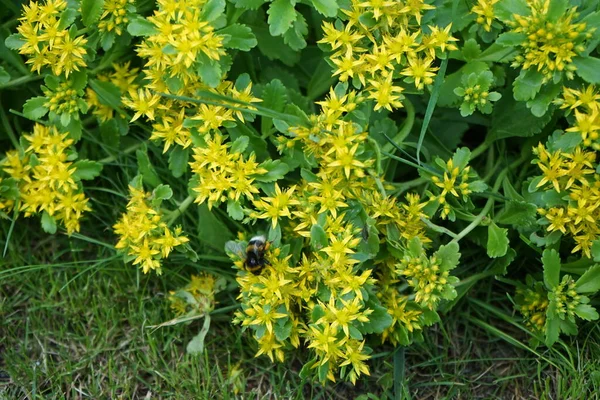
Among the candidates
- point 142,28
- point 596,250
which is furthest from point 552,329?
point 142,28

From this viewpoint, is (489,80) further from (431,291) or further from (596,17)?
(431,291)

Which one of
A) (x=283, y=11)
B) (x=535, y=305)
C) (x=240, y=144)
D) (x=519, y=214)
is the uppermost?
(x=283, y=11)

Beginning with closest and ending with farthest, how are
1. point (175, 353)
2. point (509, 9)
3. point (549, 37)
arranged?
point (549, 37), point (509, 9), point (175, 353)

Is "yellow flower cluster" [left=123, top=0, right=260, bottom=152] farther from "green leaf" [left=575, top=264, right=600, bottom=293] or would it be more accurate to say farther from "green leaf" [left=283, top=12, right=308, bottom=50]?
"green leaf" [left=575, top=264, right=600, bottom=293]

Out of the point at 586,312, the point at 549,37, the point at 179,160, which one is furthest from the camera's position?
the point at 179,160

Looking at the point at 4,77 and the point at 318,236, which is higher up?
the point at 4,77

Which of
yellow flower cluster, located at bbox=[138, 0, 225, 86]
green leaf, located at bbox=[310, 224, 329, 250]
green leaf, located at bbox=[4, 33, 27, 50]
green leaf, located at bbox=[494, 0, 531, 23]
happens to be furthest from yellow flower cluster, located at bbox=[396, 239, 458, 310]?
green leaf, located at bbox=[4, 33, 27, 50]

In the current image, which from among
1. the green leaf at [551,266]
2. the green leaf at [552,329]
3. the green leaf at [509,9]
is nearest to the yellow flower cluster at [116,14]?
the green leaf at [509,9]

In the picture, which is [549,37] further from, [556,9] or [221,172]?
[221,172]
